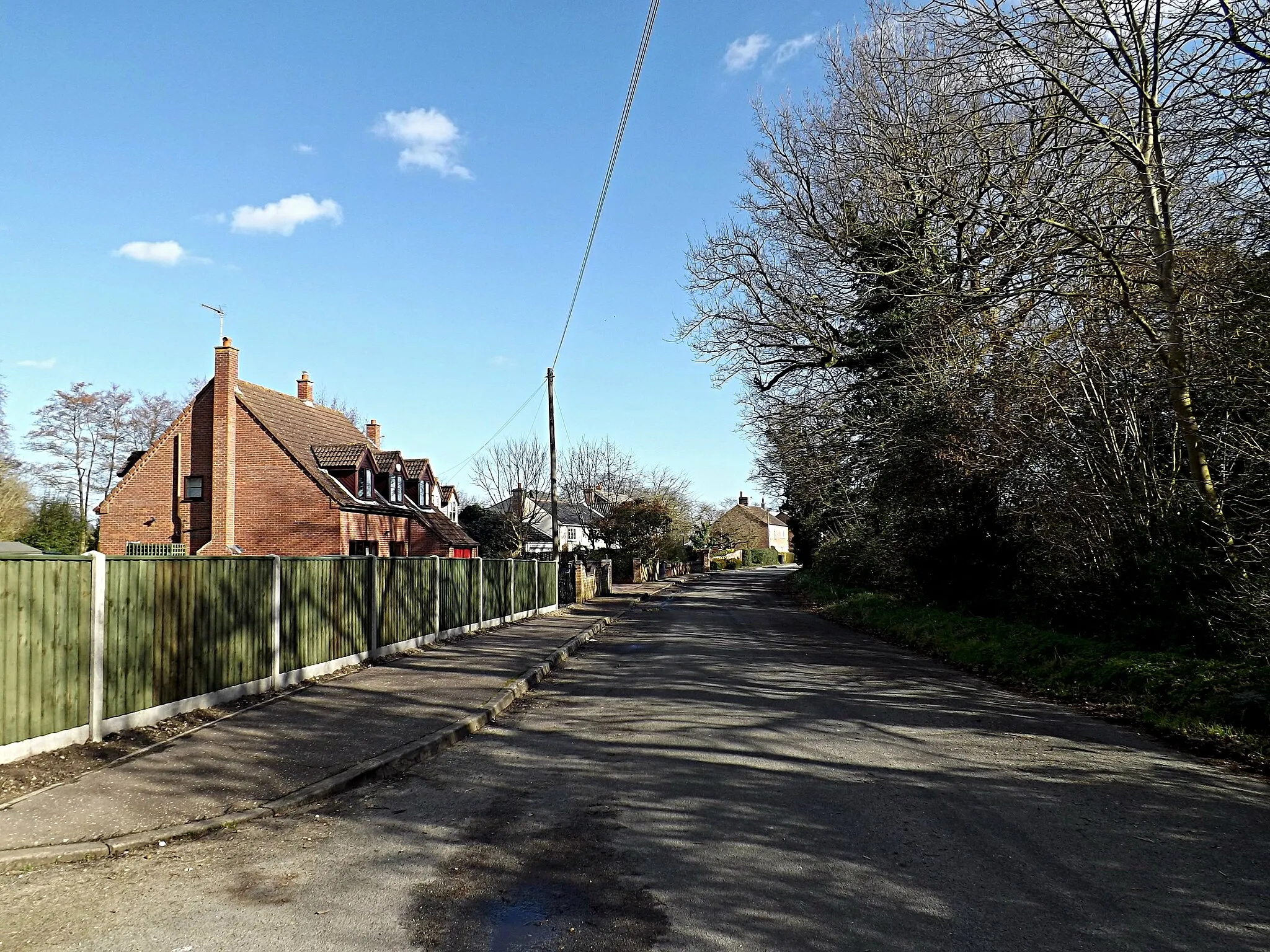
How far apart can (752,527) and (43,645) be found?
410 feet

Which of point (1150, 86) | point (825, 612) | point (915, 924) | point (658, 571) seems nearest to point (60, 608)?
point (915, 924)

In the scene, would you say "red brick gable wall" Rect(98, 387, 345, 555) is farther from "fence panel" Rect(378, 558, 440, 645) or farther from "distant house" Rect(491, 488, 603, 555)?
"fence panel" Rect(378, 558, 440, 645)

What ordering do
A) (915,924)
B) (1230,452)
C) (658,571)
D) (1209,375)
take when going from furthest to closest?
(658,571), (1230,452), (1209,375), (915,924)

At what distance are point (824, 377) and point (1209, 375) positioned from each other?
575 inches

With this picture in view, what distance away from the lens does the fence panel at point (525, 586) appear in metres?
23.6

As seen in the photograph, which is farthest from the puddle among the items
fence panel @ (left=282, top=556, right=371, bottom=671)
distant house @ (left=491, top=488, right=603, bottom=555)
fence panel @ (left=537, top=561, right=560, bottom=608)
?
distant house @ (left=491, top=488, right=603, bottom=555)

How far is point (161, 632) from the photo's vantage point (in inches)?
328

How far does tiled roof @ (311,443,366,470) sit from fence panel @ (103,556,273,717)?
20.8 metres

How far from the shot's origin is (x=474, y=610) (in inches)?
761

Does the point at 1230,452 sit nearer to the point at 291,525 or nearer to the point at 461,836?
the point at 461,836

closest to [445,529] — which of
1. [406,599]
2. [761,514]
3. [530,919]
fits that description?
[406,599]

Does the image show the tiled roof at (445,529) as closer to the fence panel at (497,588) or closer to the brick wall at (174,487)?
the brick wall at (174,487)

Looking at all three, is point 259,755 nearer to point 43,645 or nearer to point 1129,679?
point 43,645

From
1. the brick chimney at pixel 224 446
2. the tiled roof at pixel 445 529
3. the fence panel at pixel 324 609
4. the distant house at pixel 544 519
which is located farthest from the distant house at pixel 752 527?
the fence panel at pixel 324 609
